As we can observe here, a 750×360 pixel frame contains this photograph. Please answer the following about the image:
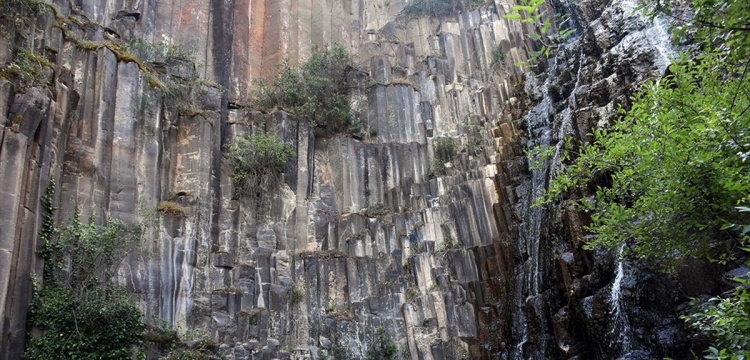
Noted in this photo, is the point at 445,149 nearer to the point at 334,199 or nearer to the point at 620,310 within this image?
the point at 334,199

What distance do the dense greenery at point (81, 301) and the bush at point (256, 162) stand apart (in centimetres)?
808

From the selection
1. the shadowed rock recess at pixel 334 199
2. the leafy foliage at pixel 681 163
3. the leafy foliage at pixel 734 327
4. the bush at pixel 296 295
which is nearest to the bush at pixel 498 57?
the shadowed rock recess at pixel 334 199

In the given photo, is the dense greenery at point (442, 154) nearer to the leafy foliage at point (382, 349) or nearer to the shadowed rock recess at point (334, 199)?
the shadowed rock recess at point (334, 199)

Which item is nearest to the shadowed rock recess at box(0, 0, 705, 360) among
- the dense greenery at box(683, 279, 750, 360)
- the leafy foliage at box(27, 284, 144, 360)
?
the leafy foliage at box(27, 284, 144, 360)

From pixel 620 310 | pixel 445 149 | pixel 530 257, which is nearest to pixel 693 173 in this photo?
pixel 620 310

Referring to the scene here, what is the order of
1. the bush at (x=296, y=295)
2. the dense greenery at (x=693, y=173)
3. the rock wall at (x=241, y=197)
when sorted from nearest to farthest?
the dense greenery at (x=693, y=173), the rock wall at (x=241, y=197), the bush at (x=296, y=295)

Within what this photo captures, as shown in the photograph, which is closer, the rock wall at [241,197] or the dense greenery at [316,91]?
the rock wall at [241,197]

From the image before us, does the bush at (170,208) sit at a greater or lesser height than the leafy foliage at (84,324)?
greater

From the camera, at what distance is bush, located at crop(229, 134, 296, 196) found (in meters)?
29.3

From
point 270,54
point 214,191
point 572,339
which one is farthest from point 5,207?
point 270,54

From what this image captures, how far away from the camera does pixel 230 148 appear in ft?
97.7

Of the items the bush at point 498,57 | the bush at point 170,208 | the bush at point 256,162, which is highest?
the bush at point 498,57

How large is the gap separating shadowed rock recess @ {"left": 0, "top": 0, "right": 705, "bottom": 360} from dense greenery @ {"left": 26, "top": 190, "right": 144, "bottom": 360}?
1.62 ft

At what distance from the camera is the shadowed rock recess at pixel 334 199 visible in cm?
1970
